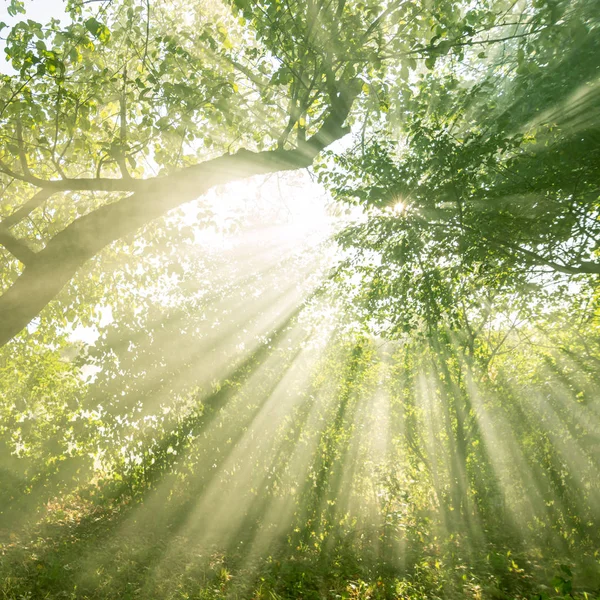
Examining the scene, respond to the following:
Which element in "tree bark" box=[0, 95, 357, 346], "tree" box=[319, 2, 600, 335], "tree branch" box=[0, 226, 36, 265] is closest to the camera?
"tree bark" box=[0, 95, 357, 346]

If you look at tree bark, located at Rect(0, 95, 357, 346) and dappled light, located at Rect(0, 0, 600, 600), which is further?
dappled light, located at Rect(0, 0, 600, 600)

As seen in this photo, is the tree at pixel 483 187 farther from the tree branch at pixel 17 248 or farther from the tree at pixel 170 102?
the tree branch at pixel 17 248

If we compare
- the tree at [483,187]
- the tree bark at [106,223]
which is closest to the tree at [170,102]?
the tree bark at [106,223]

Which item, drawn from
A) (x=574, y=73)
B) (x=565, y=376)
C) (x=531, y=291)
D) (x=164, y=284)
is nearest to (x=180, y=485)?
(x=164, y=284)

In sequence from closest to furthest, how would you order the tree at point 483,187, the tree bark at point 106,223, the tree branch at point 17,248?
the tree bark at point 106,223, the tree branch at point 17,248, the tree at point 483,187

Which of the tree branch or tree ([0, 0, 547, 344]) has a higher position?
tree ([0, 0, 547, 344])

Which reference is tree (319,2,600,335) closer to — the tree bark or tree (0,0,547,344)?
tree (0,0,547,344)

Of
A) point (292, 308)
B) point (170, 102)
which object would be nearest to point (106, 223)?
point (170, 102)

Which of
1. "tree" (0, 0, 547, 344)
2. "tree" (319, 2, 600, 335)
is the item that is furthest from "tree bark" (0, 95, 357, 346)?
"tree" (319, 2, 600, 335)

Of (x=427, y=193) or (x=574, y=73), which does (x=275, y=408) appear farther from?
(x=574, y=73)

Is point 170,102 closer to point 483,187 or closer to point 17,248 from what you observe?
point 17,248

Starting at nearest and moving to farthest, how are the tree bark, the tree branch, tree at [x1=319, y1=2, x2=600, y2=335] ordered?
the tree bark, the tree branch, tree at [x1=319, y1=2, x2=600, y2=335]

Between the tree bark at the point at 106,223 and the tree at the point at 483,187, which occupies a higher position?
the tree at the point at 483,187

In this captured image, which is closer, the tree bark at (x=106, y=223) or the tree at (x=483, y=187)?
the tree bark at (x=106, y=223)
